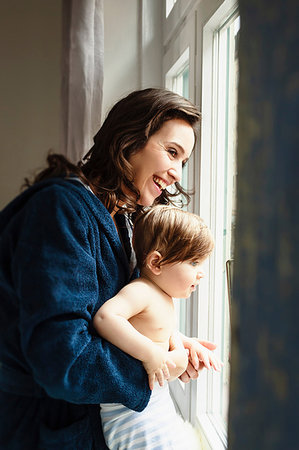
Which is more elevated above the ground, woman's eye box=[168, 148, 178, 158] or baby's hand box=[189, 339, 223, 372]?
woman's eye box=[168, 148, 178, 158]

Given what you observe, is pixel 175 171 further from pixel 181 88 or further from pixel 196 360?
pixel 181 88

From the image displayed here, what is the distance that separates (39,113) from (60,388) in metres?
1.72

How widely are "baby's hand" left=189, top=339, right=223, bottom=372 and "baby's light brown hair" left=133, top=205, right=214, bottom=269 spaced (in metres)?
0.21

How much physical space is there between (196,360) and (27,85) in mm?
1722

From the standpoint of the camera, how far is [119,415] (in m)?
0.85

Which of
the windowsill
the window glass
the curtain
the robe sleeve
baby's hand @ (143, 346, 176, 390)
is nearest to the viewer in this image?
the robe sleeve

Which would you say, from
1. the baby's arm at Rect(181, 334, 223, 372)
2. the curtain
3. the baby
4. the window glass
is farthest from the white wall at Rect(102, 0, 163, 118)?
the baby's arm at Rect(181, 334, 223, 372)

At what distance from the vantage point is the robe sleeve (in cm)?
71

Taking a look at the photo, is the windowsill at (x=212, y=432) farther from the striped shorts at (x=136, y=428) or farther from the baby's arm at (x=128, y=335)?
the baby's arm at (x=128, y=335)

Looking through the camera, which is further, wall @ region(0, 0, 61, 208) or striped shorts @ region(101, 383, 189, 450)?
wall @ region(0, 0, 61, 208)

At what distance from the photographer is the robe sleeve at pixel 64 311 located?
28.0 inches

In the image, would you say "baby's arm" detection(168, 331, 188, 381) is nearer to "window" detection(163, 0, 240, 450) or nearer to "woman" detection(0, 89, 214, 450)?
"woman" detection(0, 89, 214, 450)

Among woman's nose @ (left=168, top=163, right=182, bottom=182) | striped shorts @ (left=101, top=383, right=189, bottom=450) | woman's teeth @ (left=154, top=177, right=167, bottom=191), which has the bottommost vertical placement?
striped shorts @ (left=101, top=383, right=189, bottom=450)

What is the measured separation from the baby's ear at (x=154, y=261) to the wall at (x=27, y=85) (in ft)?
4.57
